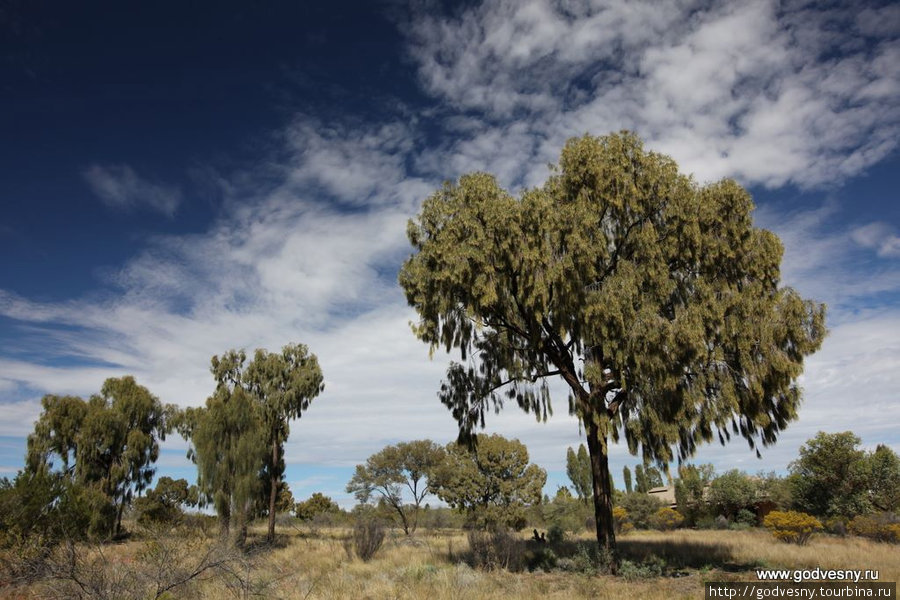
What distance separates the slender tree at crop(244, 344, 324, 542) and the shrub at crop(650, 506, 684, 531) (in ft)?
103

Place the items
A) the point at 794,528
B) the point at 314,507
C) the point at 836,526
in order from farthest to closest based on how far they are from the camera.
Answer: the point at 314,507 → the point at 836,526 → the point at 794,528

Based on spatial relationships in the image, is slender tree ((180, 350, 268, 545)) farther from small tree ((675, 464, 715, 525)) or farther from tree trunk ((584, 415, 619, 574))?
small tree ((675, 464, 715, 525))

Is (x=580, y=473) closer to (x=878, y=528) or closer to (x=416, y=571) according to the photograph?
(x=878, y=528)

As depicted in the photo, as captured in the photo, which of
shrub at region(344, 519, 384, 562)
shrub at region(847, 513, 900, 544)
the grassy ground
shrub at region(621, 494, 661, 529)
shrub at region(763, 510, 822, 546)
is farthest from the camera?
shrub at region(621, 494, 661, 529)

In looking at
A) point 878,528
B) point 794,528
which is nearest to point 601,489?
point 794,528

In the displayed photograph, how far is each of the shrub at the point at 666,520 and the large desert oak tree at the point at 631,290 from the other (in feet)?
106

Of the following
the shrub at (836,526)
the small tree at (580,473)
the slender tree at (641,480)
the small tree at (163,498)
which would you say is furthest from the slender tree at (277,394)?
the slender tree at (641,480)

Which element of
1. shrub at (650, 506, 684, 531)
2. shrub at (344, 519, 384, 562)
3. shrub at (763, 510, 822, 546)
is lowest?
shrub at (650, 506, 684, 531)

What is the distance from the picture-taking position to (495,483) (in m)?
46.0

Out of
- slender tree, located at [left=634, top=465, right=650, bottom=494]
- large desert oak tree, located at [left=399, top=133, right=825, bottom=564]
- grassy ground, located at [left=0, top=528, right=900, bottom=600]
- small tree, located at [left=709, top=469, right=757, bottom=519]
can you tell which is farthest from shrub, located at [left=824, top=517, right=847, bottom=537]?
slender tree, located at [left=634, top=465, right=650, bottom=494]

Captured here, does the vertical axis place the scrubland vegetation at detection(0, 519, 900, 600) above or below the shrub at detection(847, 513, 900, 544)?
above

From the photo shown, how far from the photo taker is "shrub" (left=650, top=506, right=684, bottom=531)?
4228 centimetres

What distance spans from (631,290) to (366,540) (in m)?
15.1

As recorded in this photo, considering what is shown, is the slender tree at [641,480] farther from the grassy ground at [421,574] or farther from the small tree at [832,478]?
the grassy ground at [421,574]
